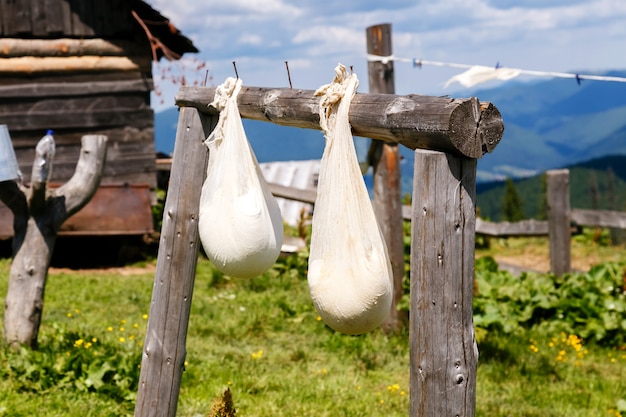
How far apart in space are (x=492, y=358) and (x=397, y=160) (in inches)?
80.0

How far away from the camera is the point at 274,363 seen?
6816mm

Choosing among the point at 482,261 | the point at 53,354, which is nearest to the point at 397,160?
the point at 482,261

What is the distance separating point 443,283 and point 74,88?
34.2 feet

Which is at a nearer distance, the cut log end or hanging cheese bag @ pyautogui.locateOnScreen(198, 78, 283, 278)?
the cut log end

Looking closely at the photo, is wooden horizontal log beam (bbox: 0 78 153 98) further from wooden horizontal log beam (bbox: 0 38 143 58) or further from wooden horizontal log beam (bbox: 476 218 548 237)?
wooden horizontal log beam (bbox: 476 218 548 237)

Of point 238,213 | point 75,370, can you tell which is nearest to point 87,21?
point 75,370

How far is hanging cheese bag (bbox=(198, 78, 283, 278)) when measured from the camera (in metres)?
3.41

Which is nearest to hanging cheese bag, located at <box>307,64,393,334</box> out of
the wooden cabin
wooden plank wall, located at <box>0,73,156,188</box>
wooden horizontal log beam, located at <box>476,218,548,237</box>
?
wooden horizontal log beam, located at <box>476,218,548,237</box>

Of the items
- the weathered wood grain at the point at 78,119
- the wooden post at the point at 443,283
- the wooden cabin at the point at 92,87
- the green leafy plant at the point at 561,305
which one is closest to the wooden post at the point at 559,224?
the green leafy plant at the point at 561,305

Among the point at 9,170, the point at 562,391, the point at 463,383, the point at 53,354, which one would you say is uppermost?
the point at 9,170

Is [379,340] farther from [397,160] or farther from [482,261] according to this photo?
[482,261]

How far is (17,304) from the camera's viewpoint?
6094 mm

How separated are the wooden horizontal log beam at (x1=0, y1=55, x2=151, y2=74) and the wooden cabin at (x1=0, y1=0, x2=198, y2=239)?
2 centimetres

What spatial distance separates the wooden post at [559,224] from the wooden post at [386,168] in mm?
3356
